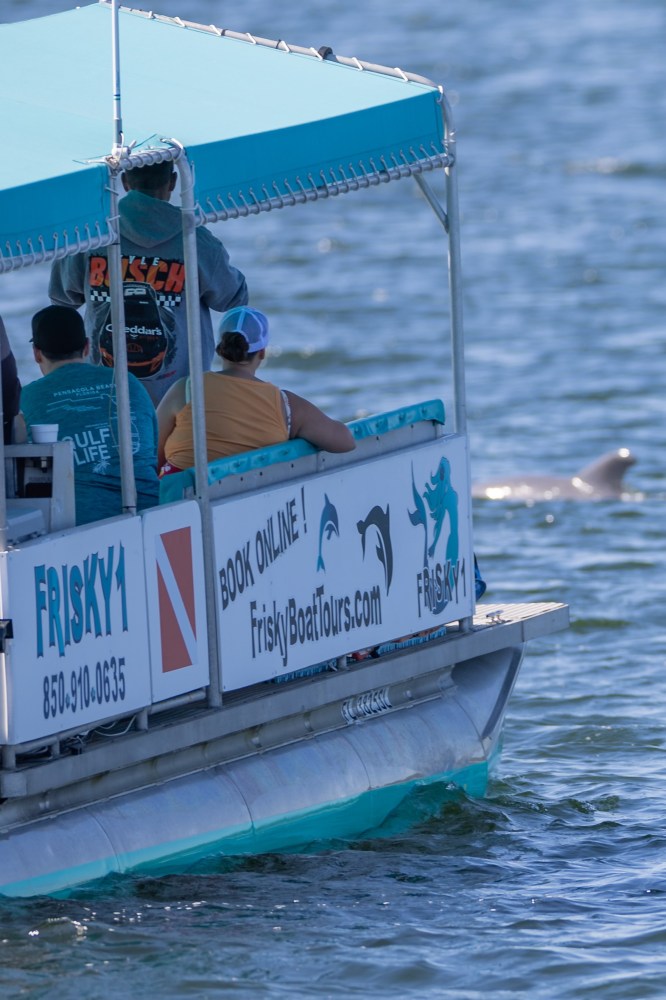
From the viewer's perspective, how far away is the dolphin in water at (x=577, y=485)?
1465cm

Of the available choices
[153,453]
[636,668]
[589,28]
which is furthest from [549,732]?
[589,28]

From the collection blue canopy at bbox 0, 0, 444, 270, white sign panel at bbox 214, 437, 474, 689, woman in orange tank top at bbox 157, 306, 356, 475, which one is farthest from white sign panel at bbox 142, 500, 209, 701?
blue canopy at bbox 0, 0, 444, 270

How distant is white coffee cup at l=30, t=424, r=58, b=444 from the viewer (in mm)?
6582

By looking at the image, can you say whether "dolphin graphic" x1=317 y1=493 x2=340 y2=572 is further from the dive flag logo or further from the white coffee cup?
the white coffee cup

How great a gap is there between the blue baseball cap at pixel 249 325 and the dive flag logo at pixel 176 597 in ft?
3.08

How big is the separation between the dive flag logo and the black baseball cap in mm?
848

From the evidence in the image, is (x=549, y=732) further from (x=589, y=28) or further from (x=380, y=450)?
(x=589, y=28)

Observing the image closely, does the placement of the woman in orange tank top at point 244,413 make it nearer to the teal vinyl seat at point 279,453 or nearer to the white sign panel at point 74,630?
the teal vinyl seat at point 279,453

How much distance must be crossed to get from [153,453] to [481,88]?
2816cm

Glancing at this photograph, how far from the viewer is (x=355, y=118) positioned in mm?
7309

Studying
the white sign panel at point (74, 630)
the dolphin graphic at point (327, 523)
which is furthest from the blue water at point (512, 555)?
the dolphin graphic at point (327, 523)

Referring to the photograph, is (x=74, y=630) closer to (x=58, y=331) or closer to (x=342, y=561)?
(x=58, y=331)

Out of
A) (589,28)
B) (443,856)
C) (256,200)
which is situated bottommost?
(443,856)

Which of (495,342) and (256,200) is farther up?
(495,342)
